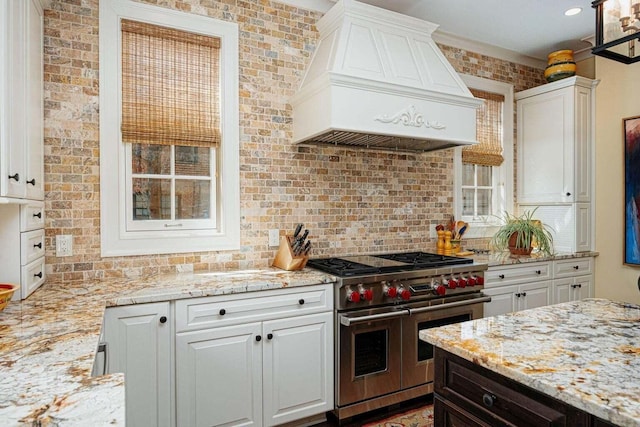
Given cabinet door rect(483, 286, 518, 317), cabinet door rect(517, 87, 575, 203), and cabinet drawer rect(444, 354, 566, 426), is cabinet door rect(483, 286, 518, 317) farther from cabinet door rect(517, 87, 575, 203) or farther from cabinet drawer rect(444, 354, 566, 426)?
cabinet drawer rect(444, 354, 566, 426)

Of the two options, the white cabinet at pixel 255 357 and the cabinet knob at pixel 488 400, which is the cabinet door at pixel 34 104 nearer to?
the white cabinet at pixel 255 357

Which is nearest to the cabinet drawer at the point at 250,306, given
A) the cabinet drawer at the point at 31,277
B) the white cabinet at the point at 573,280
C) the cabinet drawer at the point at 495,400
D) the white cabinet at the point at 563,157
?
the cabinet drawer at the point at 31,277

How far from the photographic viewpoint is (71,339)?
136 centimetres

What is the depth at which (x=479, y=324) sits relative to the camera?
1543 millimetres

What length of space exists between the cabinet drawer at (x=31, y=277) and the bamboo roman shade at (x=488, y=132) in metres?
3.54

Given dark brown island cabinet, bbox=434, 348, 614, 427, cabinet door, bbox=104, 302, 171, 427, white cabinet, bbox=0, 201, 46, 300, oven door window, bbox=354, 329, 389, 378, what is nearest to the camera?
dark brown island cabinet, bbox=434, 348, 614, 427

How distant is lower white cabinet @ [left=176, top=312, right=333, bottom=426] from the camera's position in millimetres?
2131

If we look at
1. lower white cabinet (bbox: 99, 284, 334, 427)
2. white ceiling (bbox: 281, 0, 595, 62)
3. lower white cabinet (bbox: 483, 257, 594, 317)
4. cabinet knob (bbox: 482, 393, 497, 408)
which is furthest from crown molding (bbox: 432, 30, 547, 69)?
cabinet knob (bbox: 482, 393, 497, 408)

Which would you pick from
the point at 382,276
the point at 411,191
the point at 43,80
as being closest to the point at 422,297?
the point at 382,276

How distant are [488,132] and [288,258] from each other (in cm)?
266

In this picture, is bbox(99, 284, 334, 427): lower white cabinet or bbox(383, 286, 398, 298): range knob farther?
bbox(383, 286, 398, 298): range knob

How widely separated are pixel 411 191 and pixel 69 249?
8.70 ft

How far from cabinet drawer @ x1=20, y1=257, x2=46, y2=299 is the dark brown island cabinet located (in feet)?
6.27

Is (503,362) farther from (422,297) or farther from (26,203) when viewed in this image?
(26,203)
